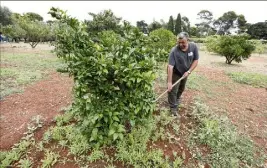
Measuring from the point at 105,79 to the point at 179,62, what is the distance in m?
1.61

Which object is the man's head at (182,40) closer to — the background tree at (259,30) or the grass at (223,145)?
the grass at (223,145)

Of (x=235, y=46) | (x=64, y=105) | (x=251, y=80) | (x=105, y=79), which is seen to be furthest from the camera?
(x=235, y=46)

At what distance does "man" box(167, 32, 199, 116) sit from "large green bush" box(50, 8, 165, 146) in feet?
2.76

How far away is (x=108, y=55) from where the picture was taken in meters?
2.52

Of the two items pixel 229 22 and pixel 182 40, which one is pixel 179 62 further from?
pixel 229 22

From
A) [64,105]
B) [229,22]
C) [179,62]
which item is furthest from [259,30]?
[64,105]

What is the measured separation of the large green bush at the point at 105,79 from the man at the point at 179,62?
0.84m

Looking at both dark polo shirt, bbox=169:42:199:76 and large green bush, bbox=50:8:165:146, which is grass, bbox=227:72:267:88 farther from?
large green bush, bbox=50:8:165:146

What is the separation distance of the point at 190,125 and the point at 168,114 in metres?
0.43

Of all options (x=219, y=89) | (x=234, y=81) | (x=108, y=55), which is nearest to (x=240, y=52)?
(x=234, y=81)

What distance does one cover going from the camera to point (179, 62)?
3.57 m

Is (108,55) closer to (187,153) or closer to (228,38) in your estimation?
(187,153)

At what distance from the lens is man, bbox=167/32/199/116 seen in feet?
11.2

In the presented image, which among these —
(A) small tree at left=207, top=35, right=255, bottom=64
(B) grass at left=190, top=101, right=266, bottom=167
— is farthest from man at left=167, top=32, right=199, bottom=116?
(A) small tree at left=207, top=35, right=255, bottom=64
